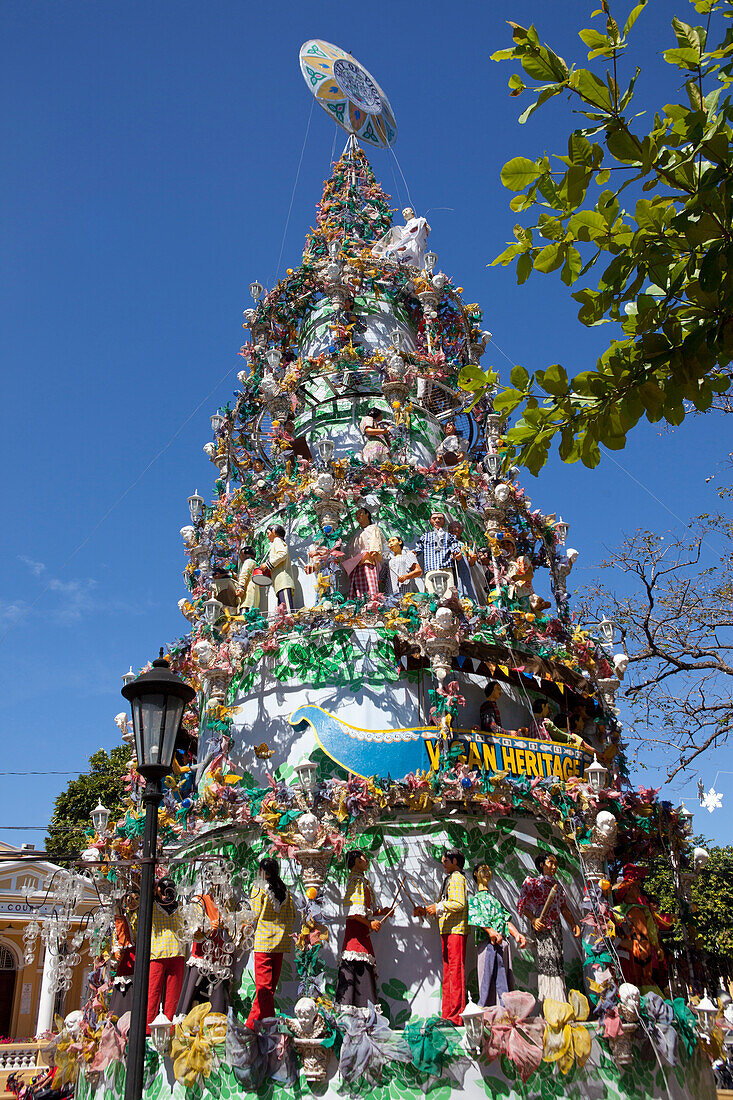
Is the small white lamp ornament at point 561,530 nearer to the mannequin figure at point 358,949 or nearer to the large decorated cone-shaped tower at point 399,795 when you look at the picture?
the large decorated cone-shaped tower at point 399,795

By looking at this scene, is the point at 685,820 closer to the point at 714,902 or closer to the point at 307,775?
the point at 307,775

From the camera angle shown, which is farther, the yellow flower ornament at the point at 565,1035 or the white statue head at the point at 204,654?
the white statue head at the point at 204,654

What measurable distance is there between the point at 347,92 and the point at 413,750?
76.6 feet

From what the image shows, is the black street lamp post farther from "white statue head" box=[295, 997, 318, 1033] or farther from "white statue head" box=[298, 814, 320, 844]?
"white statue head" box=[298, 814, 320, 844]

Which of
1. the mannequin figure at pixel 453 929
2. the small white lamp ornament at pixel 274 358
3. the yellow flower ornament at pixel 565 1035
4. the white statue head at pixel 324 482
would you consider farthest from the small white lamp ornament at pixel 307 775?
the small white lamp ornament at pixel 274 358

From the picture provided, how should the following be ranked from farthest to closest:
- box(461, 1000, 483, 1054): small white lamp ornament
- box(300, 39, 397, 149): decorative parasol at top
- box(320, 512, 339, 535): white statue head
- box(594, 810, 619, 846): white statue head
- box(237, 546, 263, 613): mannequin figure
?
box(300, 39, 397, 149): decorative parasol at top
box(237, 546, 263, 613): mannequin figure
box(320, 512, 339, 535): white statue head
box(594, 810, 619, 846): white statue head
box(461, 1000, 483, 1054): small white lamp ornament

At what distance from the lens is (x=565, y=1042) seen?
10.6 m

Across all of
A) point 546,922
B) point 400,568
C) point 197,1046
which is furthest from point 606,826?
point 197,1046

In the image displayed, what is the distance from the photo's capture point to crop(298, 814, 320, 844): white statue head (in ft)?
38.5

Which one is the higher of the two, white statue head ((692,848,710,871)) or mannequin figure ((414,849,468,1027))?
white statue head ((692,848,710,871))

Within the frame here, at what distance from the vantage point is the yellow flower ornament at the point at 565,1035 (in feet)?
34.7

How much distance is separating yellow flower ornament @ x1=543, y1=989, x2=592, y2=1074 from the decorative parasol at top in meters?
27.0

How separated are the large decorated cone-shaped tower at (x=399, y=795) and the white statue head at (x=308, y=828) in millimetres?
29

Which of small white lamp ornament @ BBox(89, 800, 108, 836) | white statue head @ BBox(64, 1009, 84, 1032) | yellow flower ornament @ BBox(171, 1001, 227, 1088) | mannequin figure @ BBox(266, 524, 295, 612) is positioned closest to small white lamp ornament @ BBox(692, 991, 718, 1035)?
yellow flower ornament @ BBox(171, 1001, 227, 1088)
